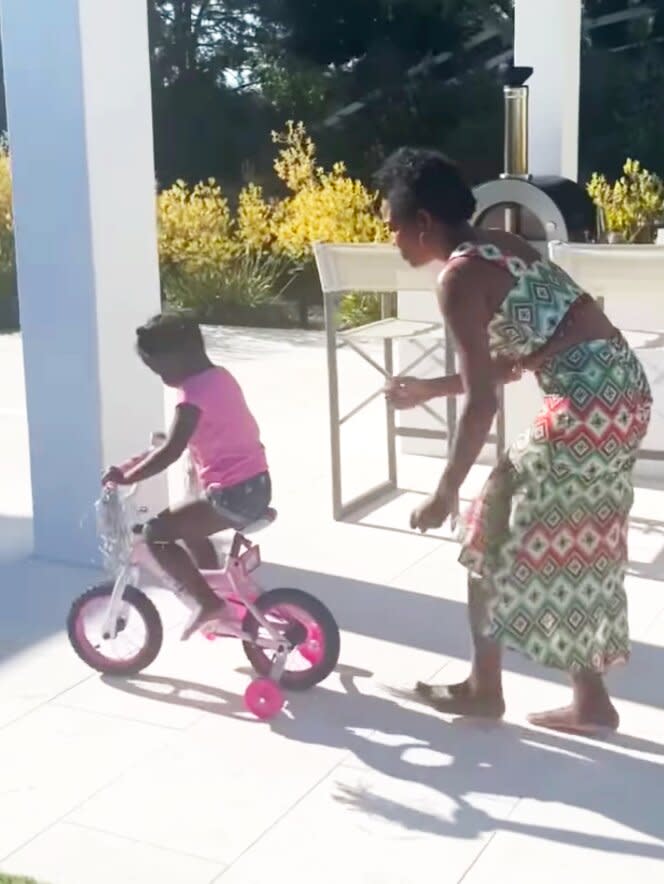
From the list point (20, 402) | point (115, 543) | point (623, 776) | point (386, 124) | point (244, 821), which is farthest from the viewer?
point (386, 124)

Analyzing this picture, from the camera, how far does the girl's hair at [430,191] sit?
310 cm

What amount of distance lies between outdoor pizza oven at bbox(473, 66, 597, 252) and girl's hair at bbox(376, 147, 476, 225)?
293 centimetres

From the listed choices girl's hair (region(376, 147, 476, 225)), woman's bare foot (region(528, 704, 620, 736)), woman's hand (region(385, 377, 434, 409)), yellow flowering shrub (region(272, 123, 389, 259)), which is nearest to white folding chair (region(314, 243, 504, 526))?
woman's hand (region(385, 377, 434, 409))

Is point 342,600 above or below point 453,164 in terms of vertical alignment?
below

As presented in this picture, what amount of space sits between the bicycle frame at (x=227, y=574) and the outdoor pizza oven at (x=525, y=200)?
2958 mm

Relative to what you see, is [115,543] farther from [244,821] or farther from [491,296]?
[491,296]

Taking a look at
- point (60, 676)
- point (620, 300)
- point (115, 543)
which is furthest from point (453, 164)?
point (620, 300)

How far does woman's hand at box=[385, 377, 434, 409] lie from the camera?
10.7 feet

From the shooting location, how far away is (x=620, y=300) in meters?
5.79

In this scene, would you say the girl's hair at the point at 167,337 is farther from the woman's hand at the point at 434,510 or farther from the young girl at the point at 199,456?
the woman's hand at the point at 434,510

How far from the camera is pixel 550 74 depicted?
22.6ft

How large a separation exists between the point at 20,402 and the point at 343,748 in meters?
4.93

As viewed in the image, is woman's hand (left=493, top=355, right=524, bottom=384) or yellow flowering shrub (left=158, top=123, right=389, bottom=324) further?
yellow flowering shrub (left=158, top=123, right=389, bottom=324)

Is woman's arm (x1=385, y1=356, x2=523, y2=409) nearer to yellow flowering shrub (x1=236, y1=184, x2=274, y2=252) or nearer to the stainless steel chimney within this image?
the stainless steel chimney
